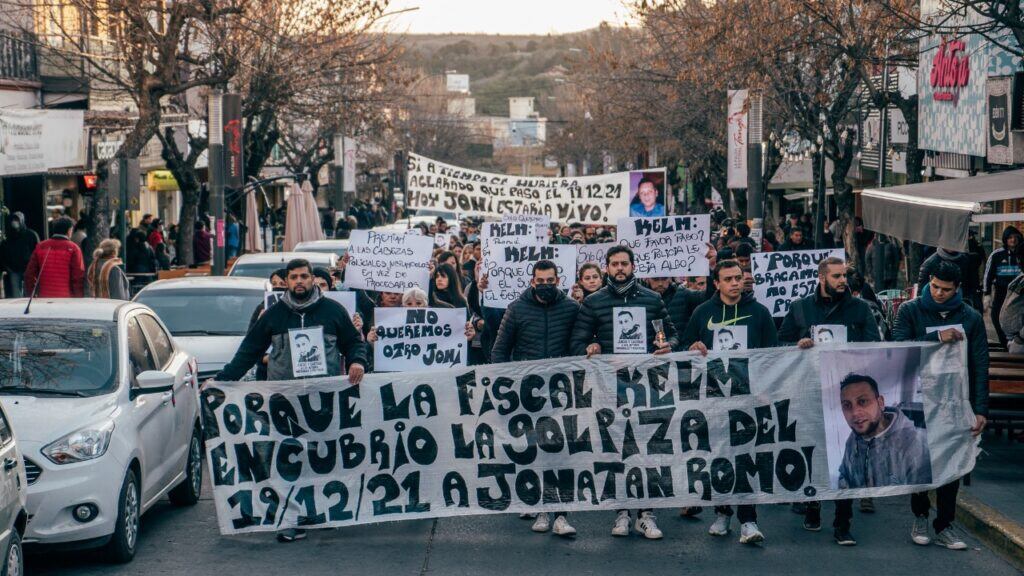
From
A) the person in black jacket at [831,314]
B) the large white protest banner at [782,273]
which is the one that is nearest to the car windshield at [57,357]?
the person in black jacket at [831,314]

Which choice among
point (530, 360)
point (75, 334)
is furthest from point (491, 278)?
point (75, 334)

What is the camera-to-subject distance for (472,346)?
13.4m

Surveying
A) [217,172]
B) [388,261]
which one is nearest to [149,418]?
[388,261]

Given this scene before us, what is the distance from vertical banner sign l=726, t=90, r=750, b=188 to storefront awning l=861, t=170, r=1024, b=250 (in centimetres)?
900

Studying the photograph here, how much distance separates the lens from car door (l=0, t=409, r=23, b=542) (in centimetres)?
631

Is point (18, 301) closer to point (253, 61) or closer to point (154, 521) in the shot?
point (154, 521)

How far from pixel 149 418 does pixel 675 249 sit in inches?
255

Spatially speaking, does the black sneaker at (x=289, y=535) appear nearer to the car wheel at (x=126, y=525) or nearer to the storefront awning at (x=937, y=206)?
the car wheel at (x=126, y=525)

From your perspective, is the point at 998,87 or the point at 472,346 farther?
the point at 998,87

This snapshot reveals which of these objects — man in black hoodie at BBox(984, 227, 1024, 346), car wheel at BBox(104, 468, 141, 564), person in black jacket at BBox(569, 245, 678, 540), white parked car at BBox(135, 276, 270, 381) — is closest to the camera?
car wheel at BBox(104, 468, 141, 564)

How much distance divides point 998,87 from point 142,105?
13.1 m

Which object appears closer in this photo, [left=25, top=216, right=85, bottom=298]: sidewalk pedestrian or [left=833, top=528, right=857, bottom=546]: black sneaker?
[left=833, top=528, right=857, bottom=546]: black sneaker

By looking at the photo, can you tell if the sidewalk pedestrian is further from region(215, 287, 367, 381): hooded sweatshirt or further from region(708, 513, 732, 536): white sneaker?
region(708, 513, 732, 536): white sneaker

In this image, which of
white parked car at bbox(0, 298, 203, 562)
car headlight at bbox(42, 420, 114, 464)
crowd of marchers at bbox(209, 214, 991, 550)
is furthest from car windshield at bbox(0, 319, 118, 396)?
crowd of marchers at bbox(209, 214, 991, 550)
